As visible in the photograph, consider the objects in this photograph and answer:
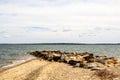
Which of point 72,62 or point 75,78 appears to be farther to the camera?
point 72,62

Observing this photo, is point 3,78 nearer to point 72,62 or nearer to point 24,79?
point 24,79

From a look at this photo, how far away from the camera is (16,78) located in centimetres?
2017

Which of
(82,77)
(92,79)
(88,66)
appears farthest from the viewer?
(88,66)

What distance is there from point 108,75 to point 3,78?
25.2 ft

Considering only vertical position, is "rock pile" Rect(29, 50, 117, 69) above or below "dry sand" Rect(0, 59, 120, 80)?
above

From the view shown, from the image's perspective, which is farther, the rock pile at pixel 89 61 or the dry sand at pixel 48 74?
the rock pile at pixel 89 61

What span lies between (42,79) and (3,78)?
327 centimetres

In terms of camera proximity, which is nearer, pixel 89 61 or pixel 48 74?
pixel 48 74

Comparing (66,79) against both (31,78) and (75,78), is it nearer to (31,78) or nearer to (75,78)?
(75,78)

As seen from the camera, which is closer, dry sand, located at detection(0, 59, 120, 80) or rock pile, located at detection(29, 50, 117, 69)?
dry sand, located at detection(0, 59, 120, 80)

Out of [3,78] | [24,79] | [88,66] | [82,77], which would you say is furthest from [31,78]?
[88,66]

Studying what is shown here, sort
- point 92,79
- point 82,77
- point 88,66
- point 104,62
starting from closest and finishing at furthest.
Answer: point 92,79 → point 82,77 → point 88,66 → point 104,62

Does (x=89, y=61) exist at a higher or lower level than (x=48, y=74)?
higher

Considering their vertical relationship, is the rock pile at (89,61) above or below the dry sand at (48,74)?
above
